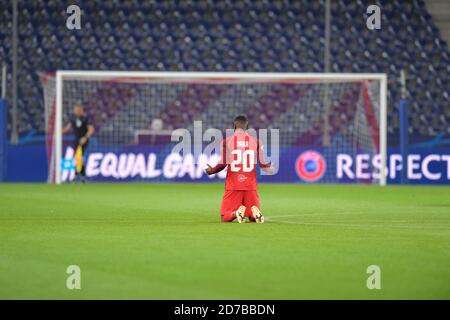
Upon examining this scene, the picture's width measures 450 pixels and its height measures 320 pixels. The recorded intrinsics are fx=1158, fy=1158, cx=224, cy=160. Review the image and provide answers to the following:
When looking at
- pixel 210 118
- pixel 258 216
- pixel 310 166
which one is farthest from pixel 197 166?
pixel 258 216

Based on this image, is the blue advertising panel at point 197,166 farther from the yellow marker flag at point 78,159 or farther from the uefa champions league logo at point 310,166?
the yellow marker flag at point 78,159

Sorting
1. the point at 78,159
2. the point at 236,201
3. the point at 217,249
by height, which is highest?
the point at 78,159

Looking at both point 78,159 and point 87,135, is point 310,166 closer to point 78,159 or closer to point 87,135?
point 87,135

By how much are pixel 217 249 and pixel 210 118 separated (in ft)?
65.1

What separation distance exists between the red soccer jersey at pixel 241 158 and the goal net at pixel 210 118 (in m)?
12.7

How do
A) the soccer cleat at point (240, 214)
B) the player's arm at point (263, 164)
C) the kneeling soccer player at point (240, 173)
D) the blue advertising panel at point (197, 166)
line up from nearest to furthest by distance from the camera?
the soccer cleat at point (240, 214)
the kneeling soccer player at point (240, 173)
the player's arm at point (263, 164)
the blue advertising panel at point (197, 166)

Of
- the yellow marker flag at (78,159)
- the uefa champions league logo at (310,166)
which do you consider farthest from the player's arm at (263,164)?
the uefa champions league logo at (310,166)

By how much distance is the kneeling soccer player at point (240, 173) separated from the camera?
A: 50.0ft

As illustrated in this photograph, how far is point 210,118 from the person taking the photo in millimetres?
31188

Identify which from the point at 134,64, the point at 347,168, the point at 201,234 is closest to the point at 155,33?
the point at 134,64

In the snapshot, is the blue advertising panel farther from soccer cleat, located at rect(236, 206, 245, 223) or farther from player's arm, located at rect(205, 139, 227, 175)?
soccer cleat, located at rect(236, 206, 245, 223)

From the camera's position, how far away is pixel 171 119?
3114cm

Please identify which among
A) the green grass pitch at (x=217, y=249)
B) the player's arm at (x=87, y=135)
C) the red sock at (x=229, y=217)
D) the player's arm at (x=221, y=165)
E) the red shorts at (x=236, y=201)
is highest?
the player's arm at (x=87, y=135)
